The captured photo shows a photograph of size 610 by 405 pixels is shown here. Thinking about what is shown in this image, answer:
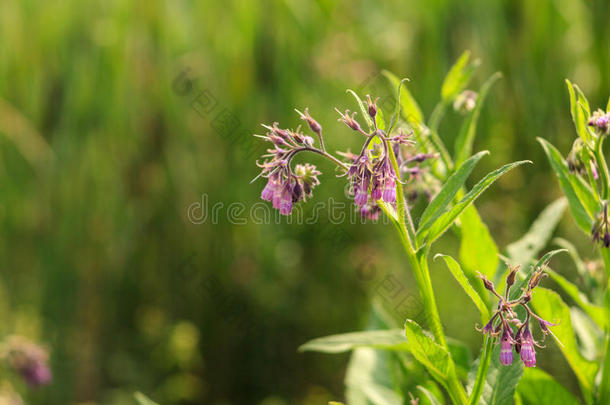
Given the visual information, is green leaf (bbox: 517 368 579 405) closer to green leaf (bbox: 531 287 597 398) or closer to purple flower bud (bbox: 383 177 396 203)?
green leaf (bbox: 531 287 597 398)

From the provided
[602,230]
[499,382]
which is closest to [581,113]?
[602,230]

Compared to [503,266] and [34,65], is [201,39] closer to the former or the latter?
[34,65]

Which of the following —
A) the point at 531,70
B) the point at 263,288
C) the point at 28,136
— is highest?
the point at 531,70

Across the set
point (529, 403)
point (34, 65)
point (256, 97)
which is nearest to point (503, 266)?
point (529, 403)

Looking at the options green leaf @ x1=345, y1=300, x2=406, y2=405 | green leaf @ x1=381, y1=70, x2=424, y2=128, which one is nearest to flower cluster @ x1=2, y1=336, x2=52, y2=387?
green leaf @ x1=345, y1=300, x2=406, y2=405

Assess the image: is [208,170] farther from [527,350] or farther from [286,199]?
[527,350]

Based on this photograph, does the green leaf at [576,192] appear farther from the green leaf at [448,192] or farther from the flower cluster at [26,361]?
the flower cluster at [26,361]
